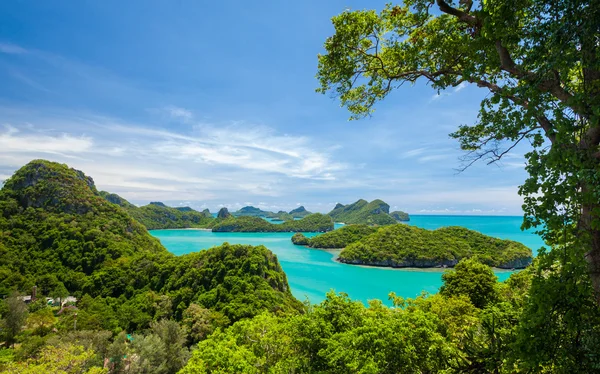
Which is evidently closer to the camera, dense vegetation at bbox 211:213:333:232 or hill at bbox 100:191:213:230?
hill at bbox 100:191:213:230

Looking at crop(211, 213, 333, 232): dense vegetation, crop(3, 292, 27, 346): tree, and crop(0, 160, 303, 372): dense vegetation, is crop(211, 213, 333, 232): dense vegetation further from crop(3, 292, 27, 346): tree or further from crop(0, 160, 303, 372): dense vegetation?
crop(3, 292, 27, 346): tree

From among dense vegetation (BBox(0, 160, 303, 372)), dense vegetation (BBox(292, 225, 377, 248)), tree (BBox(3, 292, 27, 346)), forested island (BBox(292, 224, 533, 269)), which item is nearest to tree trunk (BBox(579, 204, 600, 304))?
dense vegetation (BBox(0, 160, 303, 372))

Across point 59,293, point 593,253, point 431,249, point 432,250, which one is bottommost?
point 59,293

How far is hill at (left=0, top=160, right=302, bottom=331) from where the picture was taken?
27.3 m

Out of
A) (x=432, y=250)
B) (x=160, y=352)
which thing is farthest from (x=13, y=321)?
(x=432, y=250)

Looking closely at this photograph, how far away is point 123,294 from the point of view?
32.4 meters

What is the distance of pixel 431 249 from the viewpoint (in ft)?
203

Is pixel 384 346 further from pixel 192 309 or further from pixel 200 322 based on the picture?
pixel 192 309

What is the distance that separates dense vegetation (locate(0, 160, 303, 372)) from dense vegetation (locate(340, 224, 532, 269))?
36.2 meters

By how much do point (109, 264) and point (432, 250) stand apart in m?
64.3

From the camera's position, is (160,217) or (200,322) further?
(160,217)

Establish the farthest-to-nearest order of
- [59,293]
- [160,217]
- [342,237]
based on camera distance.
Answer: [160,217] → [342,237] → [59,293]

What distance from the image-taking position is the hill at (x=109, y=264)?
27344 mm

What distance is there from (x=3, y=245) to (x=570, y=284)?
59477 mm
